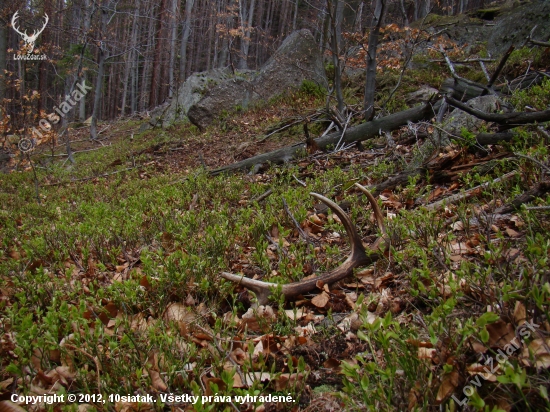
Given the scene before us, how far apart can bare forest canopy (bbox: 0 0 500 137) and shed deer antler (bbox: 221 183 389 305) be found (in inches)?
214

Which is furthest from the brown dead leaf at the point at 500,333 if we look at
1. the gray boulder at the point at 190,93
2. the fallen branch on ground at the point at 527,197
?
the gray boulder at the point at 190,93

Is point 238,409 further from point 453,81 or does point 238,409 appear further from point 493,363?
point 453,81

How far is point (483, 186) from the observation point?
2.90m

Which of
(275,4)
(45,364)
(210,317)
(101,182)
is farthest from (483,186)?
(275,4)

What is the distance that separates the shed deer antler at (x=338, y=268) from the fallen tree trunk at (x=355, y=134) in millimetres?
3617

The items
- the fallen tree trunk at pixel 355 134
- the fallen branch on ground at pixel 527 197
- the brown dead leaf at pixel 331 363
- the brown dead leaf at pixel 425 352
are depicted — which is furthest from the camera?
the fallen tree trunk at pixel 355 134

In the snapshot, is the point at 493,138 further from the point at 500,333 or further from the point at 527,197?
the point at 500,333

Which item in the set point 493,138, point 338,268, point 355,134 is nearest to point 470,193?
point 493,138

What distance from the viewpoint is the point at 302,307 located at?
86.8 inches

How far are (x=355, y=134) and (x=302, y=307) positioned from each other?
4285mm

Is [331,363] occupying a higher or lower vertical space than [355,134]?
lower

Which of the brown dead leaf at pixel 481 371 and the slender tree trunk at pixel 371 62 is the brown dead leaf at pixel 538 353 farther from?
the slender tree trunk at pixel 371 62

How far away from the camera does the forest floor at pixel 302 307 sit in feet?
4.40

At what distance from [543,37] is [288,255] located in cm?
961
